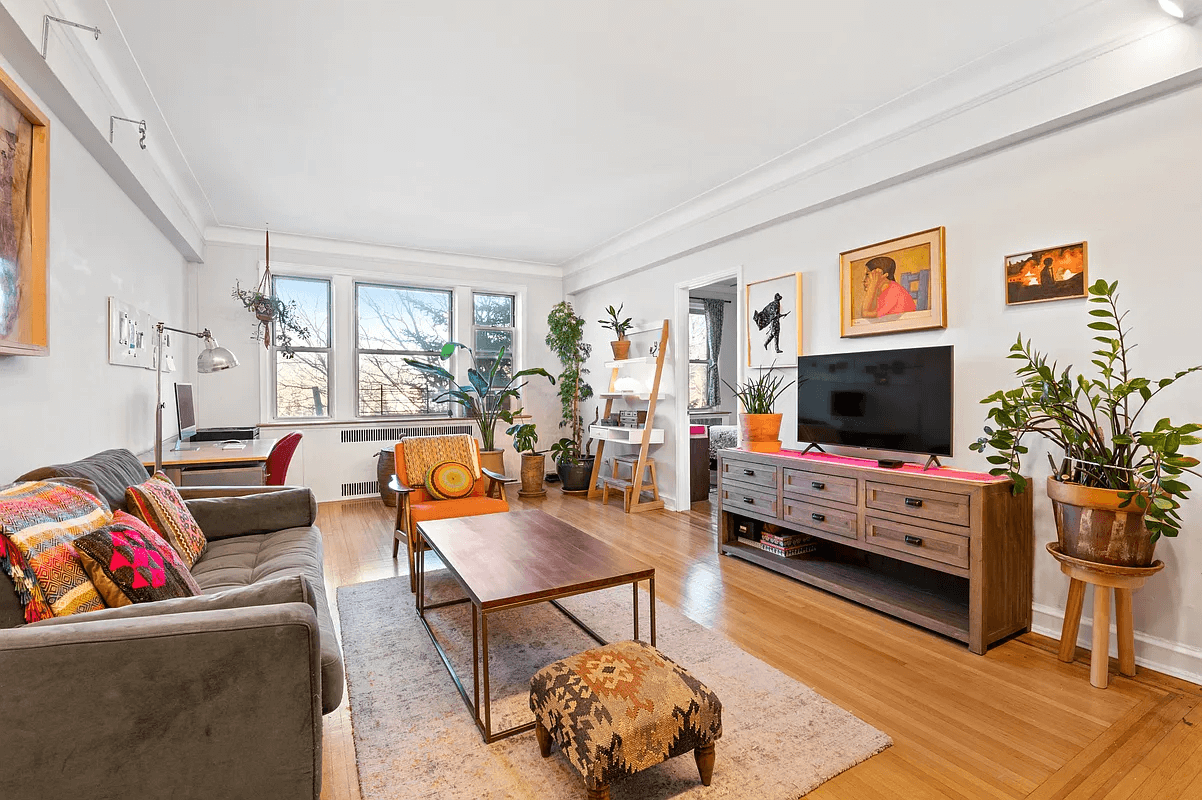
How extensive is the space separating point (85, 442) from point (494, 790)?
8.65 feet

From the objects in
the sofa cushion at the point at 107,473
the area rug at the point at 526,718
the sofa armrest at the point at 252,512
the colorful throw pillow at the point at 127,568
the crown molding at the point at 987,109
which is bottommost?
the area rug at the point at 526,718

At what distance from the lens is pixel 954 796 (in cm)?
167

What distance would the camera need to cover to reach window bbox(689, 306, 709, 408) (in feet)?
26.0

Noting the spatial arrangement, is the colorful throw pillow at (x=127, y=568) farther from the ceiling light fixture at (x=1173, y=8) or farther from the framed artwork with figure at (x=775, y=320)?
the ceiling light fixture at (x=1173, y=8)

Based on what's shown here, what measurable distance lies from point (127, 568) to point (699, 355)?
23.4ft

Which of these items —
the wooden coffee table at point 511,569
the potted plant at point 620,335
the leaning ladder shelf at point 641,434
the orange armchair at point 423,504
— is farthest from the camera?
the potted plant at point 620,335

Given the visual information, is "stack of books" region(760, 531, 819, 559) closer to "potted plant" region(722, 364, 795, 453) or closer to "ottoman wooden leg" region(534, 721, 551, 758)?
"potted plant" region(722, 364, 795, 453)

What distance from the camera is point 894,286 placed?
11.1 ft

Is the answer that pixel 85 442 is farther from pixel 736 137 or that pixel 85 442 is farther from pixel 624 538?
pixel 736 137

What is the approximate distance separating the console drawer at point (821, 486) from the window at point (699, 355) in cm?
438

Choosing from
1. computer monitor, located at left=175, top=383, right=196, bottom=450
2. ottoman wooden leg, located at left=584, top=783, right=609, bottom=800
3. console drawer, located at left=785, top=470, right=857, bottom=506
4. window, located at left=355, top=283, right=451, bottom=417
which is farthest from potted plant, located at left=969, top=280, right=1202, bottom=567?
window, located at left=355, top=283, right=451, bottom=417

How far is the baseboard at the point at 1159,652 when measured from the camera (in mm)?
2285

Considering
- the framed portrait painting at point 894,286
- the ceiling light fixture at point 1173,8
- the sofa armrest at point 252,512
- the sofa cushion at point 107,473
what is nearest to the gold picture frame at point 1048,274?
the framed portrait painting at point 894,286

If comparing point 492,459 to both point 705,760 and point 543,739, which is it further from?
point 705,760
